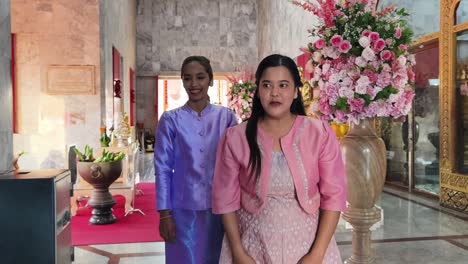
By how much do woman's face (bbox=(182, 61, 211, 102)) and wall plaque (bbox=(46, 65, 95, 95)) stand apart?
5.72 metres

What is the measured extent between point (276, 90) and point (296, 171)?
0.30m

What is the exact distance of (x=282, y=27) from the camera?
548 inches

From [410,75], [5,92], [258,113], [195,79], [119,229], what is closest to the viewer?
[258,113]

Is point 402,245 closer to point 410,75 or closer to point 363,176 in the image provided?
point 363,176

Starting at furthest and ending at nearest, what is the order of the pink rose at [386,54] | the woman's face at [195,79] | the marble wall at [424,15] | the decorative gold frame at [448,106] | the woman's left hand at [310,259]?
1. the marble wall at [424,15]
2. the decorative gold frame at [448,106]
3. the pink rose at [386,54]
4. the woman's face at [195,79]
5. the woman's left hand at [310,259]

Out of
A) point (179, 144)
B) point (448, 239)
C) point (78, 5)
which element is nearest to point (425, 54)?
point (448, 239)

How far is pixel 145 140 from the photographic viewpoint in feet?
56.8

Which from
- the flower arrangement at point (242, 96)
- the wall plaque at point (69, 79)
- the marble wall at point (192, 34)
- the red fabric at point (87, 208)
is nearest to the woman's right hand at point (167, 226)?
the red fabric at point (87, 208)

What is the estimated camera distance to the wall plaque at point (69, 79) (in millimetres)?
7387

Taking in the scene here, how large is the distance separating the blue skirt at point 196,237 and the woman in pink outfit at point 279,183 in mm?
541

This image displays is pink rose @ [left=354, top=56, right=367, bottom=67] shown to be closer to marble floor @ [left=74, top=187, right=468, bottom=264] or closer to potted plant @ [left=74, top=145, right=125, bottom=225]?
marble floor @ [left=74, top=187, right=468, bottom=264]

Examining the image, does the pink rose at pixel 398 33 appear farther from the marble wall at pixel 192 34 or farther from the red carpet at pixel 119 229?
the marble wall at pixel 192 34

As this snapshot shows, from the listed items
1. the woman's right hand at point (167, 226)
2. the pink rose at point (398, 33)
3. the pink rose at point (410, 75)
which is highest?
the pink rose at point (398, 33)

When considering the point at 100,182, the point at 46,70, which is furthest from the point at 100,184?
the point at 46,70
